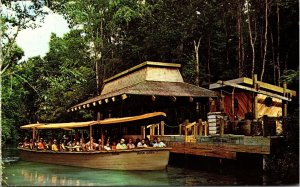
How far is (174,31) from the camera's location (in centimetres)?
2538

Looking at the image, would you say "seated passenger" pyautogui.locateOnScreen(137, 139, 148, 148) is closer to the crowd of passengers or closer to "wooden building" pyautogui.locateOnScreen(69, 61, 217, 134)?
the crowd of passengers

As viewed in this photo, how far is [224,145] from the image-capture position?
1329 cm

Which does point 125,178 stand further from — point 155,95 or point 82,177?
point 155,95

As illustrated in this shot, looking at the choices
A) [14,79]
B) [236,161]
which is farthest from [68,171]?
[236,161]

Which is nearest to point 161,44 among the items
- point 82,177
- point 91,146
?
point 91,146

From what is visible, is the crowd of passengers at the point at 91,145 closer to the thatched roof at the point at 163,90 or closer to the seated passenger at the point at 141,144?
the seated passenger at the point at 141,144

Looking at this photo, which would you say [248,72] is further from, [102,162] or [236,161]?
[102,162]

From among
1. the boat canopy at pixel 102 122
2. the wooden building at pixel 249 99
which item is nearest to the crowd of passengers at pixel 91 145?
the boat canopy at pixel 102 122

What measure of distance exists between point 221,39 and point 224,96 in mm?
7589

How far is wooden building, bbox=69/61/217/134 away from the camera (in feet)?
55.3

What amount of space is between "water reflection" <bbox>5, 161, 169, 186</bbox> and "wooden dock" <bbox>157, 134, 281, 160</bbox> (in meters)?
1.74

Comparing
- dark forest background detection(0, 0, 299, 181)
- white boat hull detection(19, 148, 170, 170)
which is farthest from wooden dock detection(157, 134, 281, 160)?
dark forest background detection(0, 0, 299, 181)

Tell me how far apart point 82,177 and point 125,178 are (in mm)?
1398

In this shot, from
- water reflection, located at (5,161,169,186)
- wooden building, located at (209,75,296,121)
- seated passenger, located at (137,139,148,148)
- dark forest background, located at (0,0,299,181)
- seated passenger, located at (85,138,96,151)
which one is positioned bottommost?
water reflection, located at (5,161,169,186)
